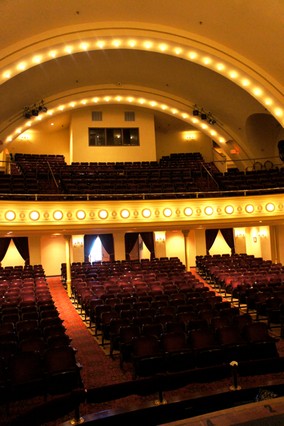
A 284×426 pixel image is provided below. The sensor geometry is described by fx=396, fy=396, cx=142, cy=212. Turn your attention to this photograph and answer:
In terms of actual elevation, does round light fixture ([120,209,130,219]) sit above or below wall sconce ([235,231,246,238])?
above

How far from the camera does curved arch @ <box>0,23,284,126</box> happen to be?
48.4ft

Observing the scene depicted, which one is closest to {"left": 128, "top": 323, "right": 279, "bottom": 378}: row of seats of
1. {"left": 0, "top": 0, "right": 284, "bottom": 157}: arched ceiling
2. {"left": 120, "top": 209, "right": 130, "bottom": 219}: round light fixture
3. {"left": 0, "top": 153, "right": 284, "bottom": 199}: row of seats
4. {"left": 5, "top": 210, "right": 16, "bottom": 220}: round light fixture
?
{"left": 5, "top": 210, "right": 16, "bottom": 220}: round light fixture

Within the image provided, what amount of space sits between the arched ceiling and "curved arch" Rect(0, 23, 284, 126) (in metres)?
0.04

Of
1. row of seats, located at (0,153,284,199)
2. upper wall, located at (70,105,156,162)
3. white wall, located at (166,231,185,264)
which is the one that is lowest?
white wall, located at (166,231,185,264)

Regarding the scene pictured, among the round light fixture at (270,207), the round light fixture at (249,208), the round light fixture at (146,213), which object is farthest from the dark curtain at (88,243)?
the round light fixture at (270,207)

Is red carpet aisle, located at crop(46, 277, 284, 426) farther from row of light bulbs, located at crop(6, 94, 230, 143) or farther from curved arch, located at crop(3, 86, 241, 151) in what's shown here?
row of light bulbs, located at crop(6, 94, 230, 143)

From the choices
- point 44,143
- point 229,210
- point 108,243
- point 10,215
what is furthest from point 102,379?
point 44,143

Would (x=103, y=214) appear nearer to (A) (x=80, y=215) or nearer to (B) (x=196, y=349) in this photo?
(A) (x=80, y=215)

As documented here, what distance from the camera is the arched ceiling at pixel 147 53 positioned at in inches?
538

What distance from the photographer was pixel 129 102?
73.4ft

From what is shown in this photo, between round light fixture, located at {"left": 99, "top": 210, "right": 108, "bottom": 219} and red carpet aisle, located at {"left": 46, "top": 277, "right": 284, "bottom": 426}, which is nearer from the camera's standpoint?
red carpet aisle, located at {"left": 46, "top": 277, "right": 284, "bottom": 426}

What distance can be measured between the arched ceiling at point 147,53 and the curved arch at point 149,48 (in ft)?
0.12

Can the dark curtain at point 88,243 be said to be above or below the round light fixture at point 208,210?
below

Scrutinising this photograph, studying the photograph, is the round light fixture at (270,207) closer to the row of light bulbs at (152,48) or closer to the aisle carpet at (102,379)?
the row of light bulbs at (152,48)
